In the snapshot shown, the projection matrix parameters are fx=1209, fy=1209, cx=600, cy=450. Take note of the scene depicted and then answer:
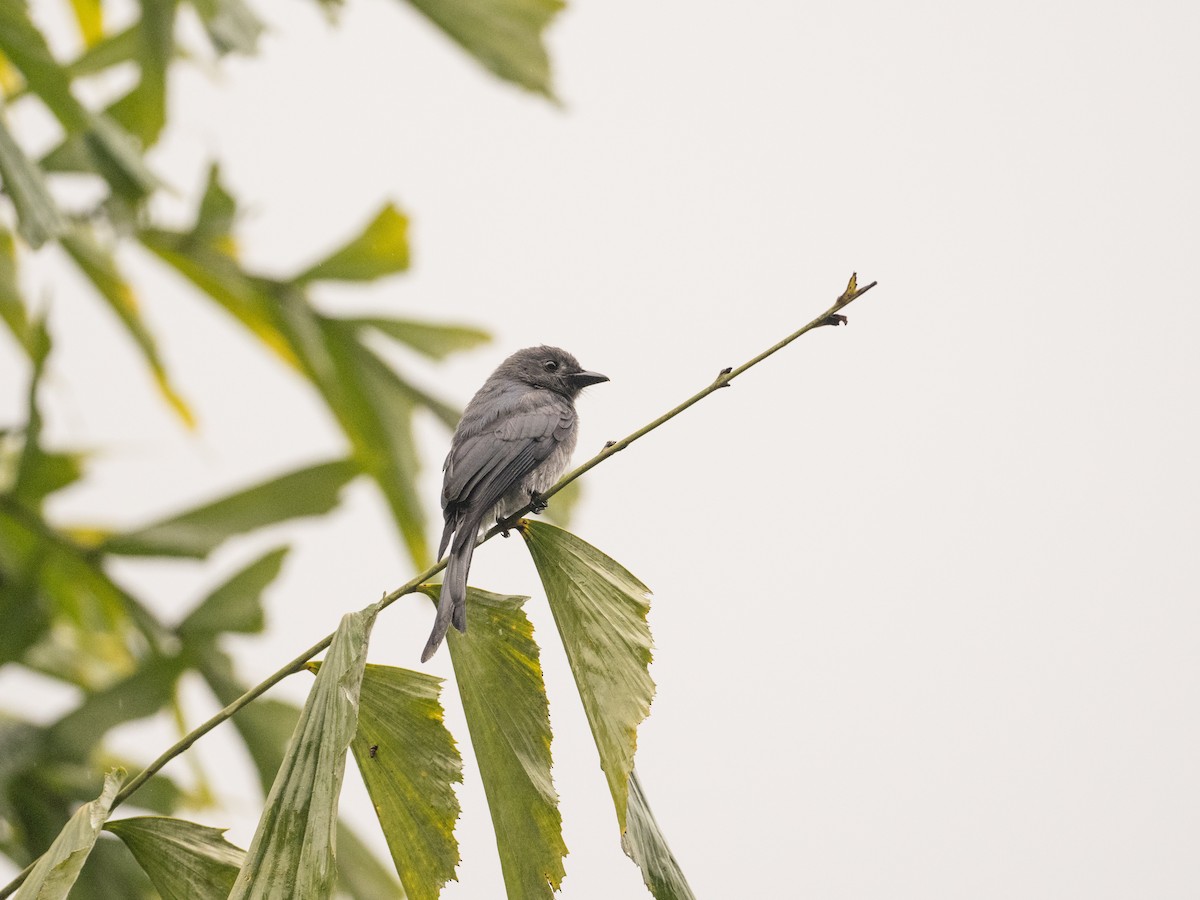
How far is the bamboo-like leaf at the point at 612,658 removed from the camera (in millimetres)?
1319

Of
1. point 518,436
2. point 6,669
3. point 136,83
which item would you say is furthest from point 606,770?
point 136,83

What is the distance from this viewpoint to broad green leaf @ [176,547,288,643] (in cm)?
310

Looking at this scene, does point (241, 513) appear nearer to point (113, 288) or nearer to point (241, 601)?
point (241, 601)

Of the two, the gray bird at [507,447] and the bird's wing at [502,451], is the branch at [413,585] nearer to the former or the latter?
the gray bird at [507,447]

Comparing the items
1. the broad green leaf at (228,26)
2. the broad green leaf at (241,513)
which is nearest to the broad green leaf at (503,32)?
the broad green leaf at (228,26)

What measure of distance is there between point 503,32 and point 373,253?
91 cm

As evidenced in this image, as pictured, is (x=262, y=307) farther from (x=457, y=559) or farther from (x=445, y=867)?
(x=445, y=867)

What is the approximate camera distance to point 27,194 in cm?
219

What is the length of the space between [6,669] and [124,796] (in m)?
2.38

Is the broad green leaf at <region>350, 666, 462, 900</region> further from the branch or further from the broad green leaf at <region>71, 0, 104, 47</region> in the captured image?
the broad green leaf at <region>71, 0, 104, 47</region>

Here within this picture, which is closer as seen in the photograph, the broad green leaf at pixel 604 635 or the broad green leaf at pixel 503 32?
the broad green leaf at pixel 604 635

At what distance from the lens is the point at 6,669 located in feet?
11.2

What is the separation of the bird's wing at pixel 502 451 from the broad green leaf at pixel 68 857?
3.72 ft

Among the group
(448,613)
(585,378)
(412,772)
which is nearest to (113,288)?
(585,378)
